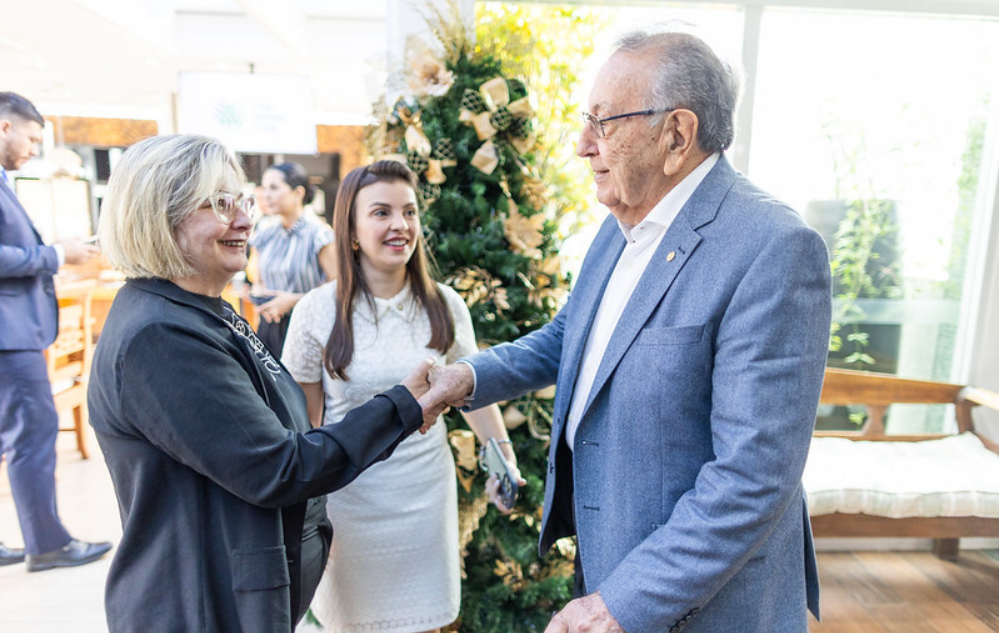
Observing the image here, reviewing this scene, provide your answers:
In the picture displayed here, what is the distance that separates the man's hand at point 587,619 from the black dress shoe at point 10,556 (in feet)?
10.0

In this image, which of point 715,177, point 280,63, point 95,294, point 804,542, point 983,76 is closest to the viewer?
point 715,177

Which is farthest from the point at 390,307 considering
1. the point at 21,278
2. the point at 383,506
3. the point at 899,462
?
the point at 899,462

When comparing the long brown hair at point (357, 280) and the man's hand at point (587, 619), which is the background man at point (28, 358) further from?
the man's hand at point (587, 619)

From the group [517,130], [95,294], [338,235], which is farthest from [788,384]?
[95,294]

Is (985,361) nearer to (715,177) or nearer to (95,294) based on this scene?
(715,177)

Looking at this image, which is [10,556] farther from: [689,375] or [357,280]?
[689,375]

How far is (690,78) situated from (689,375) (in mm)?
498

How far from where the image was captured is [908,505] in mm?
2539

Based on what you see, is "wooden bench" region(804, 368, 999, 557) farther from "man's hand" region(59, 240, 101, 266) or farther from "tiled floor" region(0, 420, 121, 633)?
"man's hand" region(59, 240, 101, 266)

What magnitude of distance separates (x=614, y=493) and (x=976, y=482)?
7.54 ft

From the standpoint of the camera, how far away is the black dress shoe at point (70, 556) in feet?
9.62

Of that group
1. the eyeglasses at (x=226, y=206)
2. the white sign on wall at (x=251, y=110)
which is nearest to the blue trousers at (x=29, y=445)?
the eyeglasses at (x=226, y=206)

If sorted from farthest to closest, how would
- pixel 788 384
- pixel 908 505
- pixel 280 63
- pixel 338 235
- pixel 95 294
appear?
pixel 280 63
pixel 95 294
pixel 908 505
pixel 338 235
pixel 788 384

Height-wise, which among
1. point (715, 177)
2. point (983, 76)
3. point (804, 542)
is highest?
point (983, 76)
